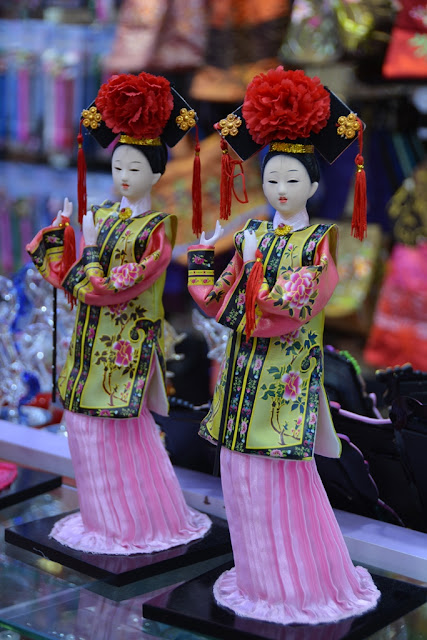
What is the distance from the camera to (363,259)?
3.45 meters

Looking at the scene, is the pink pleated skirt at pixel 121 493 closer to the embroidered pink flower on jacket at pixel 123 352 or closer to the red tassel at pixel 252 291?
the embroidered pink flower on jacket at pixel 123 352

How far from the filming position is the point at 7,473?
2371mm

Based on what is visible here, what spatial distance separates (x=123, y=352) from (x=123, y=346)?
0.04 feet

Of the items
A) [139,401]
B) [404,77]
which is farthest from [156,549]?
[404,77]

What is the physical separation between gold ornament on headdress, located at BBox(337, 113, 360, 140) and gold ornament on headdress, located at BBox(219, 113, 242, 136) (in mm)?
174

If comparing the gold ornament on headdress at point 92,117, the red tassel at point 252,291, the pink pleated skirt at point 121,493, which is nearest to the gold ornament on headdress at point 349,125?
the red tassel at point 252,291

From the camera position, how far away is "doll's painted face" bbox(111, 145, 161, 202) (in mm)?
1959

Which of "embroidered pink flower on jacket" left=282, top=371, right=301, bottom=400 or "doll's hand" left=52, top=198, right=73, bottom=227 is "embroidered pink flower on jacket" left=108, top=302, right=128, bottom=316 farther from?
"embroidered pink flower on jacket" left=282, top=371, right=301, bottom=400

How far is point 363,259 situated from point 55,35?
147 centimetres

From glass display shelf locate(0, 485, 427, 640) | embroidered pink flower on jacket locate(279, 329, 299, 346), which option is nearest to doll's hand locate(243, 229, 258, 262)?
embroidered pink flower on jacket locate(279, 329, 299, 346)

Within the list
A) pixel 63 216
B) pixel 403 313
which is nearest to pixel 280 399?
pixel 63 216

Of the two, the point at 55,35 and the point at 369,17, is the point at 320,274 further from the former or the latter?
the point at 55,35

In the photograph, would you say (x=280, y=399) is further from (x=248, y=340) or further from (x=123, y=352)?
(x=123, y=352)

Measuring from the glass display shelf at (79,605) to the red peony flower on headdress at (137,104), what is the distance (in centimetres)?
81
